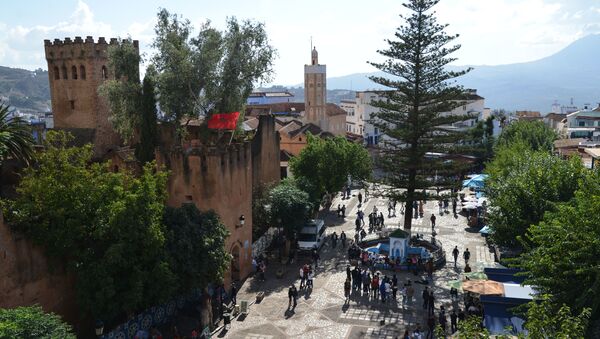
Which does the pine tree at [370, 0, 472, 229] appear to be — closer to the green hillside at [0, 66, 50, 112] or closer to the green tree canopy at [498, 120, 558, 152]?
the green tree canopy at [498, 120, 558, 152]

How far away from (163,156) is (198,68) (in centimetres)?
532

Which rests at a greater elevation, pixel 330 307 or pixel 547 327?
pixel 547 327

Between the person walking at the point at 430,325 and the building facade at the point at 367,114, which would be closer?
the person walking at the point at 430,325

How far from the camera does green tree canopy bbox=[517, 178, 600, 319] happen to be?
10.7 m

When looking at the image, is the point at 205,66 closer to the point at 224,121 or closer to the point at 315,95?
the point at 224,121

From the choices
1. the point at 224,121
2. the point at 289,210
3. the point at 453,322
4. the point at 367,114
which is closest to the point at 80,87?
the point at 224,121

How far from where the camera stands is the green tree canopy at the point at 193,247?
15.3 meters

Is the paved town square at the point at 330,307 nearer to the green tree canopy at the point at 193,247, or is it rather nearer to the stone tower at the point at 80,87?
the green tree canopy at the point at 193,247

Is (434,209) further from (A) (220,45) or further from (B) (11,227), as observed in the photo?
(B) (11,227)

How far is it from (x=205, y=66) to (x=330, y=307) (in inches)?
430

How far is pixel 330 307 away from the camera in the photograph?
58.9 feet

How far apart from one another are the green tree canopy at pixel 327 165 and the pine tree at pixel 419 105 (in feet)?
18.3

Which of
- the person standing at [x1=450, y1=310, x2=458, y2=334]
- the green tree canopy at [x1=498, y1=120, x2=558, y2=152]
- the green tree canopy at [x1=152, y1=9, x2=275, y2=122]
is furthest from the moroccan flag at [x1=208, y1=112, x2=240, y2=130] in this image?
the green tree canopy at [x1=498, y1=120, x2=558, y2=152]

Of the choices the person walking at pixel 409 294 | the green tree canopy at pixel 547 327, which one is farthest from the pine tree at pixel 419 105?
the green tree canopy at pixel 547 327
